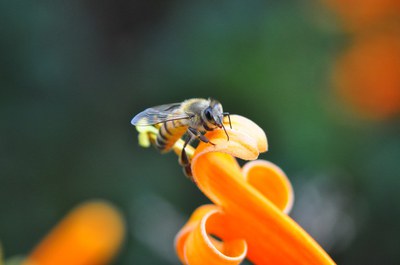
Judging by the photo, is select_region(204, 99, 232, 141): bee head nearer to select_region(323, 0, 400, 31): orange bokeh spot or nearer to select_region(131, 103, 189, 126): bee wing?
select_region(131, 103, 189, 126): bee wing

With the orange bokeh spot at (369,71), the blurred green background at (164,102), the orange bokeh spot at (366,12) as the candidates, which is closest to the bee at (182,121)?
the blurred green background at (164,102)

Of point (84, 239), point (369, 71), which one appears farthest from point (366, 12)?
point (84, 239)

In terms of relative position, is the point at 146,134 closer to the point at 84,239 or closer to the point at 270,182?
the point at 270,182

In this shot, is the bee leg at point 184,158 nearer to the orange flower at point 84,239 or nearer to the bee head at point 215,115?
the bee head at point 215,115

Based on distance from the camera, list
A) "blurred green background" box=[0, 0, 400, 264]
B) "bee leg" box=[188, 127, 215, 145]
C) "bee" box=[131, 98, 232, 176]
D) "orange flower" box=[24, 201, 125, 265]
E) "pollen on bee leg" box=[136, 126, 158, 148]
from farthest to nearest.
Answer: "blurred green background" box=[0, 0, 400, 264], "orange flower" box=[24, 201, 125, 265], "pollen on bee leg" box=[136, 126, 158, 148], "bee" box=[131, 98, 232, 176], "bee leg" box=[188, 127, 215, 145]

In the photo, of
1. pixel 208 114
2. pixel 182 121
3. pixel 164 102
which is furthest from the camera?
pixel 164 102

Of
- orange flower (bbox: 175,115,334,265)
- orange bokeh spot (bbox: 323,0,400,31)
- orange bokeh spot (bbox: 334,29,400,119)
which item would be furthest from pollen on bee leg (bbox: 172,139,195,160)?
orange bokeh spot (bbox: 323,0,400,31)
